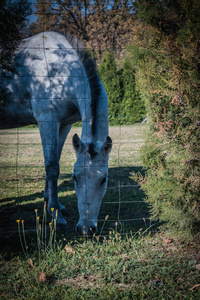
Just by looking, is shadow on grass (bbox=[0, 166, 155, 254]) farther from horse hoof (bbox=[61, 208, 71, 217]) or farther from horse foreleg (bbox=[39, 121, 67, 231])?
horse foreleg (bbox=[39, 121, 67, 231])

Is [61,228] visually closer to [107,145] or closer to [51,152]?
Result: [51,152]

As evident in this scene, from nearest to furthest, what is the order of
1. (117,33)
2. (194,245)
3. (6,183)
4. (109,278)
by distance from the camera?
(109,278) → (194,245) → (6,183) → (117,33)

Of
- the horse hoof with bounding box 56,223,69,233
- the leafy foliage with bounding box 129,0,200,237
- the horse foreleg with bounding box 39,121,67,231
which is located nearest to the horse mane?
the leafy foliage with bounding box 129,0,200,237

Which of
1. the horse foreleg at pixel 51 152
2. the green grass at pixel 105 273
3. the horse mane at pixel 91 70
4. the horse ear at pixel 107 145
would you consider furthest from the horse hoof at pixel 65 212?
the horse mane at pixel 91 70

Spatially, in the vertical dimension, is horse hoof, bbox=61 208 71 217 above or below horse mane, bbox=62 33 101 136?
below

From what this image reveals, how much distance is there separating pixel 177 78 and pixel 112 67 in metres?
11.5

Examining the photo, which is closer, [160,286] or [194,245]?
[160,286]

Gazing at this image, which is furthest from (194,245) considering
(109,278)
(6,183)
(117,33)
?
(117,33)

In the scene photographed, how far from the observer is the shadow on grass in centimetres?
368

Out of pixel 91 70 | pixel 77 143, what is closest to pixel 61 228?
pixel 77 143

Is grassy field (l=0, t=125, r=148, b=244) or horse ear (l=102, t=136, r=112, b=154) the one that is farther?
grassy field (l=0, t=125, r=148, b=244)

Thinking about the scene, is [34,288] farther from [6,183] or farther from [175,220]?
[6,183]

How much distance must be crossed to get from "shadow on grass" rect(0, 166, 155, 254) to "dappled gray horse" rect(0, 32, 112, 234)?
1.18 feet

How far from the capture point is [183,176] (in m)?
3.18
